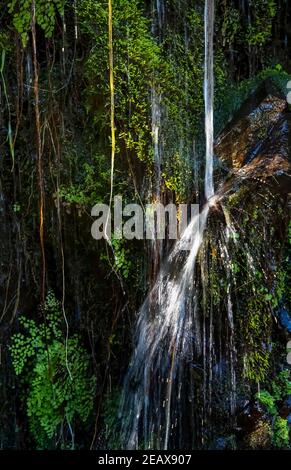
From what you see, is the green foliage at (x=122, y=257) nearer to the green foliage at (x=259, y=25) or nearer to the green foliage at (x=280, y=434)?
the green foliage at (x=280, y=434)

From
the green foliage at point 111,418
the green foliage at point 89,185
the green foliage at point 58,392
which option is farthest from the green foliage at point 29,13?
the green foliage at point 111,418

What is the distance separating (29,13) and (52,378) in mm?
2827

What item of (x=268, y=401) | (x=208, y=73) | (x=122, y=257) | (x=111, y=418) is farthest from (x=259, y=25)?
(x=111, y=418)

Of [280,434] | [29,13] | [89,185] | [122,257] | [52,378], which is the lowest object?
[280,434]

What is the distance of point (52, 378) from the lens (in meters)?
3.74

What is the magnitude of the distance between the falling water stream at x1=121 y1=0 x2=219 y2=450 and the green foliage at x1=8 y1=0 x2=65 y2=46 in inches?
74.9

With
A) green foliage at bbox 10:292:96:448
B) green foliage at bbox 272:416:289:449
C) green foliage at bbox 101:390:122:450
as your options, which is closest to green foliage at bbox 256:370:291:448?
green foliage at bbox 272:416:289:449

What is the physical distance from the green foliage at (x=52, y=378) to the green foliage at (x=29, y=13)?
86.3 inches

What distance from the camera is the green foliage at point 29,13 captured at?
3.71 m

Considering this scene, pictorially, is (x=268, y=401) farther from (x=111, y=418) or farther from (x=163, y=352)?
(x=111, y=418)

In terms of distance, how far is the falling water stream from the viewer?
137 inches

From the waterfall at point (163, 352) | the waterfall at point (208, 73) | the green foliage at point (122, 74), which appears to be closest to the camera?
the waterfall at point (163, 352)

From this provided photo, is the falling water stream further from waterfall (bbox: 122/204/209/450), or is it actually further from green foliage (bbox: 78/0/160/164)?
green foliage (bbox: 78/0/160/164)
